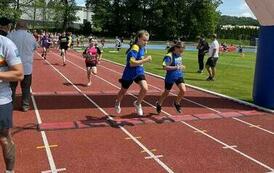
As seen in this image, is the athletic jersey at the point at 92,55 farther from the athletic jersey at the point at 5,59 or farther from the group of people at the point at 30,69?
the athletic jersey at the point at 5,59

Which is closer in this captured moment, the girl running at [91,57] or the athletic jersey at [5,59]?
the athletic jersey at [5,59]

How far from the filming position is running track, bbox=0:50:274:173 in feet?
19.4

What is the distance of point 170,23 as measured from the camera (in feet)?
258

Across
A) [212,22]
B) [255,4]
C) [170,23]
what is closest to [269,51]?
[255,4]

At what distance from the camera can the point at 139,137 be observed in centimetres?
734

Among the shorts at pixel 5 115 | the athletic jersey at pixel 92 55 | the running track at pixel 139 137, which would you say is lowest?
the running track at pixel 139 137

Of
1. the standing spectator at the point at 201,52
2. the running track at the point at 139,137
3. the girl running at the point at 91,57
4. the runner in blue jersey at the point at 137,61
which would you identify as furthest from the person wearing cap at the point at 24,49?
the standing spectator at the point at 201,52

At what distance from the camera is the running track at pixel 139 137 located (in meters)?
5.92

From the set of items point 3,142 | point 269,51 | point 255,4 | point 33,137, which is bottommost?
point 33,137

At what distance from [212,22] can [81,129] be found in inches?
3121

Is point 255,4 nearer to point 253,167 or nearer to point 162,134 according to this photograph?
point 162,134

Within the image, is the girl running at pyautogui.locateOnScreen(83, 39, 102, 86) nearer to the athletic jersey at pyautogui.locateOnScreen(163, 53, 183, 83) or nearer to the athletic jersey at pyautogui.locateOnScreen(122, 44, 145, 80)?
the athletic jersey at pyautogui.locateOnScreen(163, 53, 183, 83)

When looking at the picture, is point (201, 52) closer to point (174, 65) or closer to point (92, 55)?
point (92, 55)

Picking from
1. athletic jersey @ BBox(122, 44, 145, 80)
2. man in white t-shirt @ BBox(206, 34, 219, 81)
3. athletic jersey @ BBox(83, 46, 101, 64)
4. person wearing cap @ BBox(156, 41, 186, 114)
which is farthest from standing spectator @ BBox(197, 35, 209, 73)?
athletic jersey @ BBox(122, 44, 145, 80)
